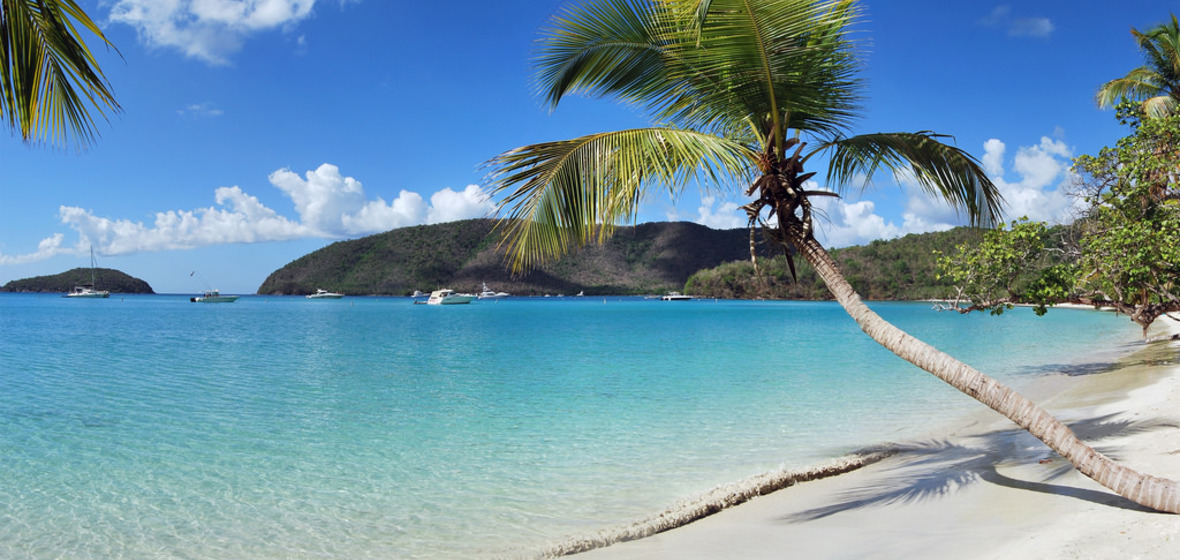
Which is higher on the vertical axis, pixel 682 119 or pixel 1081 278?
pixel 682 119

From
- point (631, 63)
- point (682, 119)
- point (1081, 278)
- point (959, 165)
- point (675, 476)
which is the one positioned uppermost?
point (631, 63)

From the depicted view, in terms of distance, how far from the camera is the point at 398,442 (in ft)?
26.3

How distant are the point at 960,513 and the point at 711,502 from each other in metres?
1.80

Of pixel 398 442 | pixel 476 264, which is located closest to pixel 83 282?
pixel 476 264

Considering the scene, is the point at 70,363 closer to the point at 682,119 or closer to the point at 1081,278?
the point at 682,119

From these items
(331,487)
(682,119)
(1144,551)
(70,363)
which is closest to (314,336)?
(70,363)

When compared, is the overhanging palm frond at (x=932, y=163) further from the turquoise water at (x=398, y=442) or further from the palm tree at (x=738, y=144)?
the turquoise water at (x=398, y=442)

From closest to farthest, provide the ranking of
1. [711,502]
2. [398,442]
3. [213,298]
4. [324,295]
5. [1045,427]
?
[1045,427], [711,502], [398,442], [213,298], [324,295]

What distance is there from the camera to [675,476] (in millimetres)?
6305

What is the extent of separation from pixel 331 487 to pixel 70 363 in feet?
53.3

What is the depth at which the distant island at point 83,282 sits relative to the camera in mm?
155875

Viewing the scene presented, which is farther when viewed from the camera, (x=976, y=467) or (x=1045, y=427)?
(x=976, y=467)

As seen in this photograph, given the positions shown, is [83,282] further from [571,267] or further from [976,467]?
[976,467]

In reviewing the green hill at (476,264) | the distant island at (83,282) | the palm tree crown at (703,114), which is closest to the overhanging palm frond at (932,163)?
the palm tree crown at (703,114)
